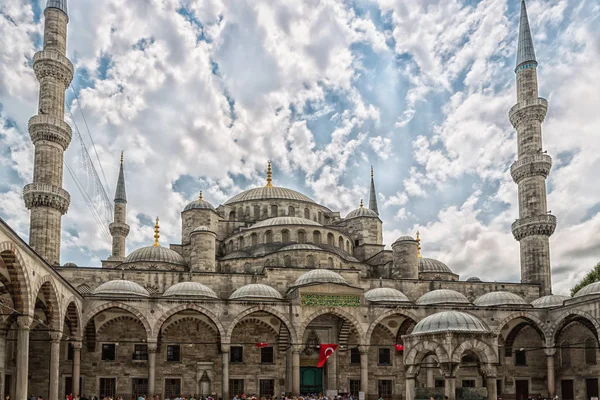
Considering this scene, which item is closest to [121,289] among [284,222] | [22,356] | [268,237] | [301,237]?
[22,356]

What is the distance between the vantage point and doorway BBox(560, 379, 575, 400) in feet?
88.5

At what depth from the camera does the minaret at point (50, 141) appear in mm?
26469

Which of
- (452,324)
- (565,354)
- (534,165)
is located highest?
(534,165)

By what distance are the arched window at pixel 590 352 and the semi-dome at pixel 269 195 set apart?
16.1 m

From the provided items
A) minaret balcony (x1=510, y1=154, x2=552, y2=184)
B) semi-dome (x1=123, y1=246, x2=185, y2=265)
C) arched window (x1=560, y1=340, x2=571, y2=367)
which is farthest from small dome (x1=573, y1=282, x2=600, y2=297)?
semi-dome (x1=123, y1=246, x2=185, y2=265)

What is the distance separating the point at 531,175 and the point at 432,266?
670cm

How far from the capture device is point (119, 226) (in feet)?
131

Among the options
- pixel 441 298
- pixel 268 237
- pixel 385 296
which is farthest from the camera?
pixel 268 237

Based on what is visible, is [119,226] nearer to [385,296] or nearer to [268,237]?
[268,237]

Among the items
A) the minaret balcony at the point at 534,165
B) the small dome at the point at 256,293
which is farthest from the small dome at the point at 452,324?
the minaret balcony at the point at 534,165

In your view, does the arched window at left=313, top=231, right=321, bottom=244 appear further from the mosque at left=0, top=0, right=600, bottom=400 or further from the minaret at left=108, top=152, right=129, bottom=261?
the minaret at left=108, top=152, right=129, bottom=261

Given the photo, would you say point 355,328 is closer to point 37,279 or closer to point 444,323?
point 444,323

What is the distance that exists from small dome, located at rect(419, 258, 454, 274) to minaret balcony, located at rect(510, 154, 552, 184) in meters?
5.97

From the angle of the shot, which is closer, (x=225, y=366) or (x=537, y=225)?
(x=225, y=366)
